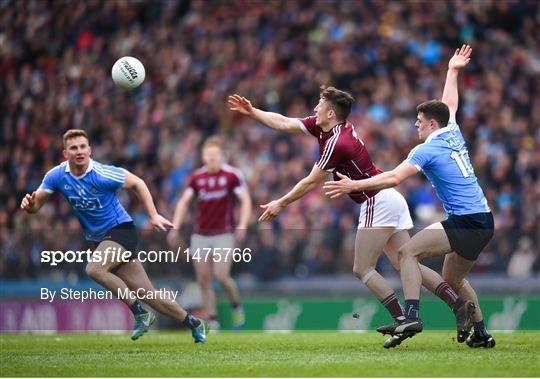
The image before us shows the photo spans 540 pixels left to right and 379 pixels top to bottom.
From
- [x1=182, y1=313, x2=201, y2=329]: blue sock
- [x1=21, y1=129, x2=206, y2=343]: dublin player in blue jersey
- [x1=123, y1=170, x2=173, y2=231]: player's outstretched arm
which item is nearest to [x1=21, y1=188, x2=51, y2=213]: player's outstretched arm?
[x1=21, y1=129, x2=206, y2=343]: dublin player in blue jersey

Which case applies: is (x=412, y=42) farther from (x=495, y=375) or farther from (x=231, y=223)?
(x=495, y=375)

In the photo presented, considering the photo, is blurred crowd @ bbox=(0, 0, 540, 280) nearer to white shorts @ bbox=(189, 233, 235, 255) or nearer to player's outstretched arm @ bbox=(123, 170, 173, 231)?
white shorts @ bbox=(189, 233, 235, 255)

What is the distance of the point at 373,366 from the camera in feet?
29.6

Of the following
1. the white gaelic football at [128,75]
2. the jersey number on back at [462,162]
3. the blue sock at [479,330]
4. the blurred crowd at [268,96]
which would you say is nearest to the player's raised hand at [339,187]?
the jersey number on back at [462,162]

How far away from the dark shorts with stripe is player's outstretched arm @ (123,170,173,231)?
1.57ft

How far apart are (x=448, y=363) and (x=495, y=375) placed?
29.6 inches

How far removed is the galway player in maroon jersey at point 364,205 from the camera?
10.6 m

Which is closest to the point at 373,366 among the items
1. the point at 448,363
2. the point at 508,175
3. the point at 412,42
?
the point at 448,363

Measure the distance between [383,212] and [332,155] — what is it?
0.76 metres

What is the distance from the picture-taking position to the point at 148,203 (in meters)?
11.3

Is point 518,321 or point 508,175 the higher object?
point 508,175

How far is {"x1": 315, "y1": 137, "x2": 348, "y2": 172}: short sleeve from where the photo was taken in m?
10.6

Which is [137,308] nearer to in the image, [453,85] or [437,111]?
[437,111]

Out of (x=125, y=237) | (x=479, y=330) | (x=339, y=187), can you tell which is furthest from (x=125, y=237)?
(x=479, y=330)
